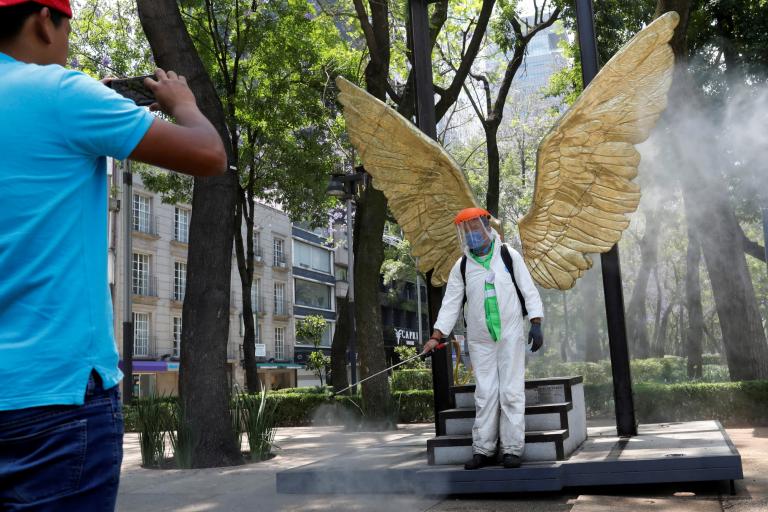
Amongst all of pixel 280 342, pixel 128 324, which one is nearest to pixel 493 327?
pixel 128 324

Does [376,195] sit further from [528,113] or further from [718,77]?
[528,113]

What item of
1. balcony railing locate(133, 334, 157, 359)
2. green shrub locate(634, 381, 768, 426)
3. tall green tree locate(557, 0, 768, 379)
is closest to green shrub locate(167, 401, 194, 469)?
green shrub locate(634, 381, 768, 426)

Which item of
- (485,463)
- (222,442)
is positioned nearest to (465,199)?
(485,463)

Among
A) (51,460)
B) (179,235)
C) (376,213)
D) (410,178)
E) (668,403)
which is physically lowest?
(668,403)

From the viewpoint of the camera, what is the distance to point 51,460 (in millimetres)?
1502

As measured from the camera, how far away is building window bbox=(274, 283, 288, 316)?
46906 mm

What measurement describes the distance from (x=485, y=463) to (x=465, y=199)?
8.72 feet

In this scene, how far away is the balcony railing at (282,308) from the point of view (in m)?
46.7

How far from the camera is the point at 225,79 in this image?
18.7 m

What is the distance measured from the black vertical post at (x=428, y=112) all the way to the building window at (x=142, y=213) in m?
27.4

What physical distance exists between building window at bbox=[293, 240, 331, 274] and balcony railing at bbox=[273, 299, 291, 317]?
9.64 ft

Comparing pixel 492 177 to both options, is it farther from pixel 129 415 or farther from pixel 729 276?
pixel 129 415

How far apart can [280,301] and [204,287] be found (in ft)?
124

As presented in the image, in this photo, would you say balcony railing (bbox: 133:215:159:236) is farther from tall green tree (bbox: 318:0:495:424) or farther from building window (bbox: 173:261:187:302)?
tall green tree (bbox: 318:0:495:424)
